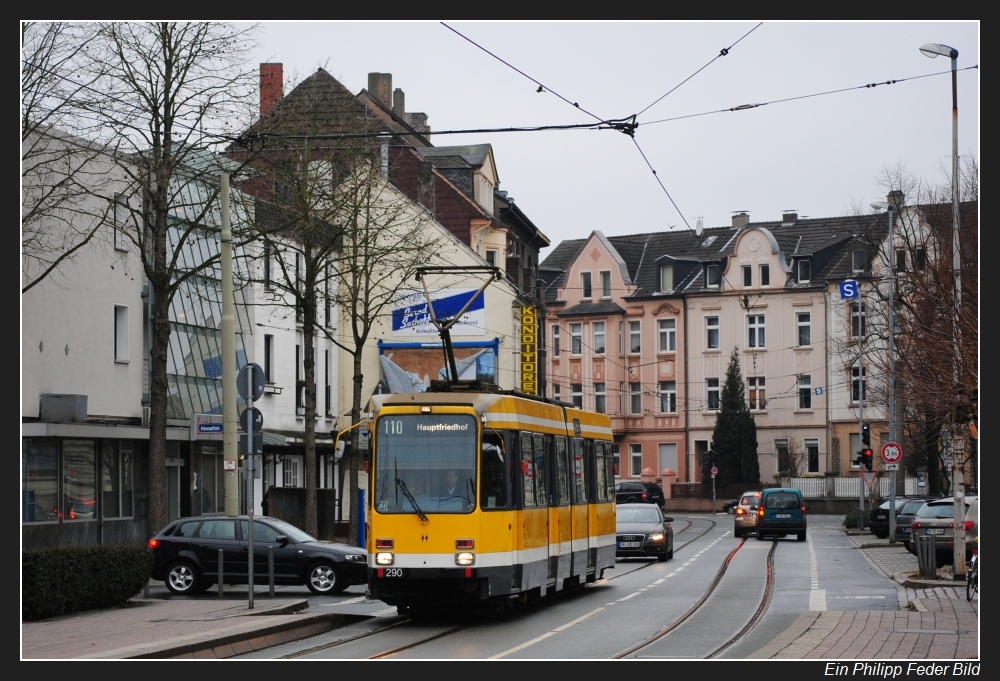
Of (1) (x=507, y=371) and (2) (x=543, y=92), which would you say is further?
(1) (x=507, y=371)

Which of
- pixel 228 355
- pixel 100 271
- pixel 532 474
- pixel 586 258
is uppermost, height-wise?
pixel 586 258

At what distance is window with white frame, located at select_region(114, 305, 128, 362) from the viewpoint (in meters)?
37.3

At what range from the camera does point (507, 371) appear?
6806 centimetres

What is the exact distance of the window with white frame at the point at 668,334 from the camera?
90.4 meters

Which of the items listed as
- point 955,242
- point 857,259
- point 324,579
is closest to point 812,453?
point 857,259

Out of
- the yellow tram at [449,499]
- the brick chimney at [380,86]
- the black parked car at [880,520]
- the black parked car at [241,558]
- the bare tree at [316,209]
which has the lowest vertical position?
the black parked car at [880,520]

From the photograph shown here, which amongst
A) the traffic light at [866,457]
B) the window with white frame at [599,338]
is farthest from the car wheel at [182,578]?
Answer: the window with white frame at [599,338]

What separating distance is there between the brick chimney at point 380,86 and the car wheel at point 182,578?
4958cm

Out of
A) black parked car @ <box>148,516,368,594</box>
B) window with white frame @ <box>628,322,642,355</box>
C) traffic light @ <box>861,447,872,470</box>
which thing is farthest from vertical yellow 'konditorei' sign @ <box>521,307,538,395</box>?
black parked car @ <box>148,516,368,594</box>

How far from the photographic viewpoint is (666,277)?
3590 inches

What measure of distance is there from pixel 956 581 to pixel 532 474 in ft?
32.5

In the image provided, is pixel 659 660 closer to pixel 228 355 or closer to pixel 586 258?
pixel 228 355

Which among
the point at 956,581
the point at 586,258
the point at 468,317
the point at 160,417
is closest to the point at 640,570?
the point at 956,581

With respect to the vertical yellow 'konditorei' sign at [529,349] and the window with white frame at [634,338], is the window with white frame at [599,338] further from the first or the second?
the vertical yellow 'konditorei' sign at [529,349]
